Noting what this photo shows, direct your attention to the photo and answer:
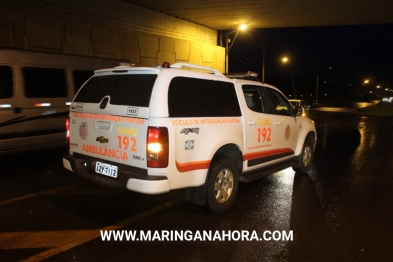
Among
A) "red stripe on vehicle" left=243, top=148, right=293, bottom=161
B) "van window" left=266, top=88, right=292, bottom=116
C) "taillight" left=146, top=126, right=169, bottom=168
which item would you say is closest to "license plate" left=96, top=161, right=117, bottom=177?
"taillight" left=146, top=126, right=169, bottom=168

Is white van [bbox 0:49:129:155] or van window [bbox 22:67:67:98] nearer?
white van [bbox 0:49:129:155]

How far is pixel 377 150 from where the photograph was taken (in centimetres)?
1034

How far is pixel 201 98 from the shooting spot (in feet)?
14.3

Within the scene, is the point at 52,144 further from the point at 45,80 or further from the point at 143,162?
the point at 143,162

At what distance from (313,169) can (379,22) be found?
48.8ft

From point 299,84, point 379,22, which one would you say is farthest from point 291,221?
point 299,84

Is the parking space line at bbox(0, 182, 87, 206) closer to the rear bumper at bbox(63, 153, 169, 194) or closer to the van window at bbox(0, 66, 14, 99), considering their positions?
the rear bumper at bbox(63, 153, 169, 194)

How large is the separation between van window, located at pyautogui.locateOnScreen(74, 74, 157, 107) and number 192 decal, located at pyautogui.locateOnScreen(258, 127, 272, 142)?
209 centimetres

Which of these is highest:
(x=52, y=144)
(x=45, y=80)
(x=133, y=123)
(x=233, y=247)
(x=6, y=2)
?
(x=6, y=2)

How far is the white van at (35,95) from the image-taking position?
6.56 meters

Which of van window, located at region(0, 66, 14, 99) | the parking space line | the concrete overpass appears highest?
the concrete overpass

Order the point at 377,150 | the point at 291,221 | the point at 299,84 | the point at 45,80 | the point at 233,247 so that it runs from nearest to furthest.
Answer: the point at 233,247 < the point at 291,221 < the point at 45,80 < the point at 377,150 < the point at 299,84

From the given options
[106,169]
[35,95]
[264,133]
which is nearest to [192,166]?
[106,169]

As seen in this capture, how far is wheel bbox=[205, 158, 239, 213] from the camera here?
441cm
